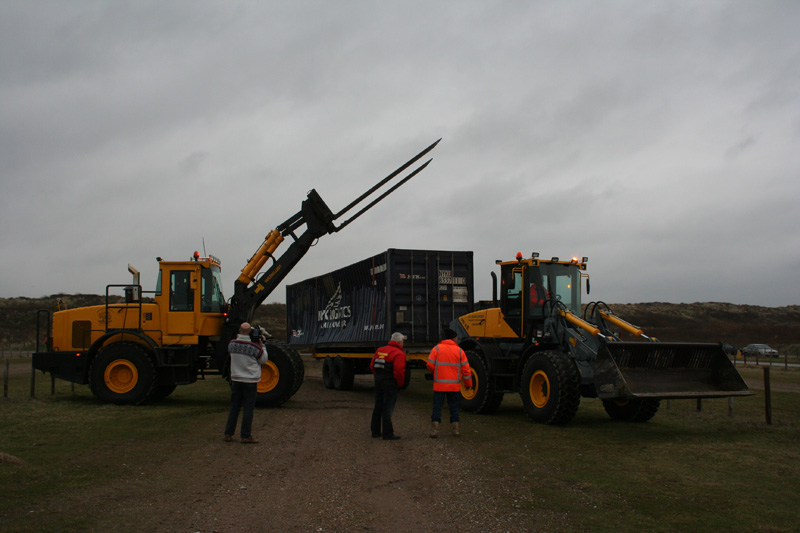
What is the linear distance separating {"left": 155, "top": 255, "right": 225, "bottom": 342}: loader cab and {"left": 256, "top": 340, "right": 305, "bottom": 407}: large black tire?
2024 millimetres

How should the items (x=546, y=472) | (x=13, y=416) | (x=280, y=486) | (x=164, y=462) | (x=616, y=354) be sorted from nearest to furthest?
(x=280, y=486) < (x=546, y=472) < (x=164, y=462) < (x=616, y=354) < (x=13, y=416)

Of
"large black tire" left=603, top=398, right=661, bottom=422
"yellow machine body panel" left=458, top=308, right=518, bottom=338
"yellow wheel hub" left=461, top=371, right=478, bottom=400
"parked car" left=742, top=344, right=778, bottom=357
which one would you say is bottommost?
"parked car" left=742, top=344, right=778, bottom=357

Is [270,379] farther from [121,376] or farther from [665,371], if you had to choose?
[665,371]

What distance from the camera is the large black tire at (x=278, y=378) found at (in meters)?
13.7

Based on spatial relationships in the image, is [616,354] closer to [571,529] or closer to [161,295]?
[571,529]

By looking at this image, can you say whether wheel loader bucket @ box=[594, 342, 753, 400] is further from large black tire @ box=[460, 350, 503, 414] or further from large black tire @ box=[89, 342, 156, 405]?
large black tire @ box=[89, 342, 156, 405]

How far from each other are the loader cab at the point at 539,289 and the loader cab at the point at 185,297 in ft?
22.0

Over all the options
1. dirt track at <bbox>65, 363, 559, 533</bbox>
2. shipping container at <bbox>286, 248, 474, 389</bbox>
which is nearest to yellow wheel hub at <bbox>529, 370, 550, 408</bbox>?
dirt track at <bbox>65, 363, 559, 533</bbox>

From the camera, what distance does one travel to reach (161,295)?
48.6 ft

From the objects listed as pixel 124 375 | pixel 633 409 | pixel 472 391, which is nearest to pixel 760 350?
pixel 633 409

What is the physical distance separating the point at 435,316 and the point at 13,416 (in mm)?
9066

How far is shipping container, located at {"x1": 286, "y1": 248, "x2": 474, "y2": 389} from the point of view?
52.9 ft

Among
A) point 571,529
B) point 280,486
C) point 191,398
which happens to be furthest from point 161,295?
point 571,529

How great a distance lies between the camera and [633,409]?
40.0 feet
